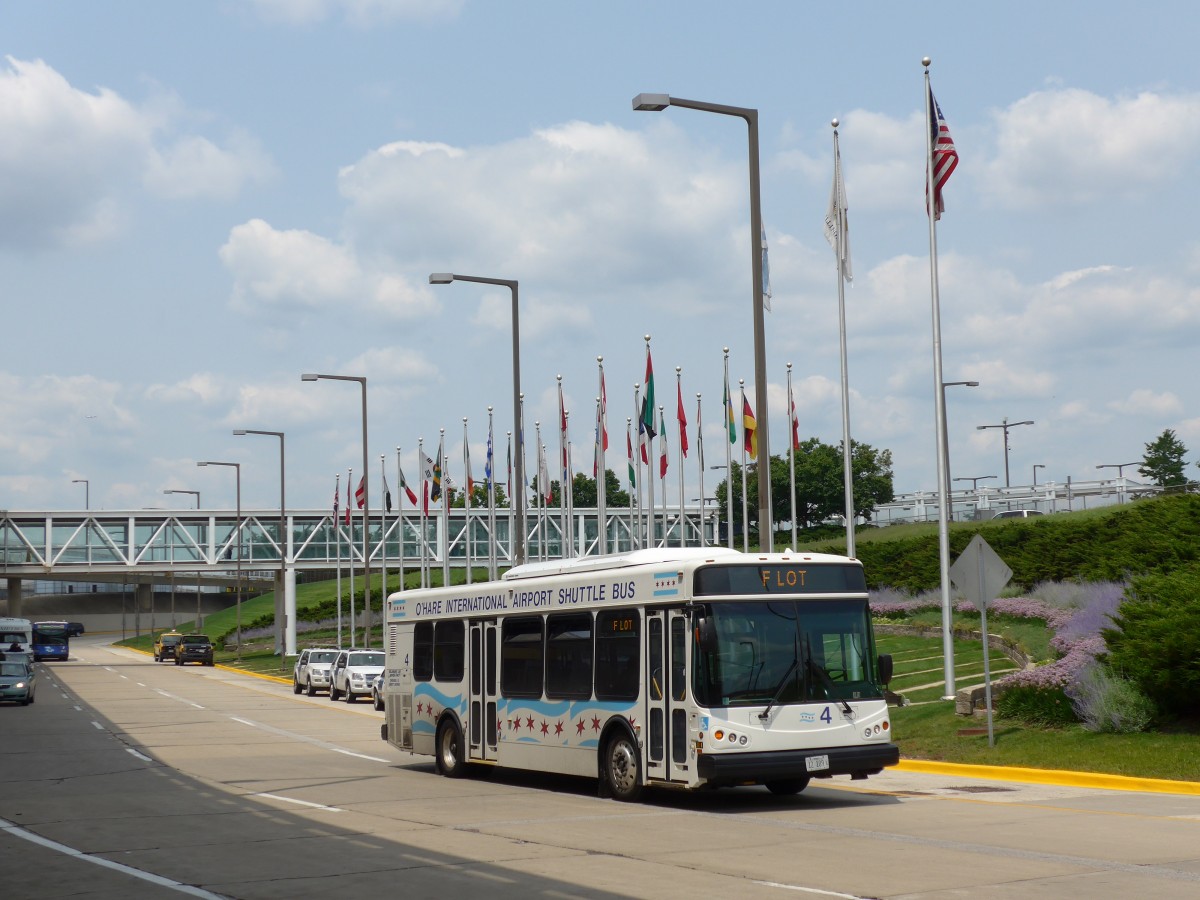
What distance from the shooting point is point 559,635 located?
19203 millimetres

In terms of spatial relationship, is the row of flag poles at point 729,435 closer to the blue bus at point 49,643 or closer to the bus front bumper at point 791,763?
the bus front bumper at point 791,763

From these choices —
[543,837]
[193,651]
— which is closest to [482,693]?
[543,837]

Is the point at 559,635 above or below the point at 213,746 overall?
above

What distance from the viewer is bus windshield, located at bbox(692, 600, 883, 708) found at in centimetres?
1617

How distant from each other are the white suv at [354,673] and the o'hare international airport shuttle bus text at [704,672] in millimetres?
28068

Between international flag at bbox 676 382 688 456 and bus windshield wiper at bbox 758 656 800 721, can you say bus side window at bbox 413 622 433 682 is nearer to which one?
bus windshield wiper at bbox 758 656 800 721

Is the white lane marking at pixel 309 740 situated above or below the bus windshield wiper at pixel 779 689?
below

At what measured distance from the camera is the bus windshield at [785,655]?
637 inches

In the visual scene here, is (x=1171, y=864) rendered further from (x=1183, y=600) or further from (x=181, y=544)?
(x=181, y=544)


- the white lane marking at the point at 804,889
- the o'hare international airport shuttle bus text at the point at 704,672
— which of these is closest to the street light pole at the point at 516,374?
the o'hare international airport shuttle bus text at the point at 704,672

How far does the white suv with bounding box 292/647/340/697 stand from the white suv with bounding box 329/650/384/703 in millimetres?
1231

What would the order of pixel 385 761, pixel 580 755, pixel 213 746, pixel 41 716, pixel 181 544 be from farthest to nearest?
1. pixel 181 544
2. pixel 41 716
3. pixel 213 746
4. pixel 385 761
5. pixel 580 755

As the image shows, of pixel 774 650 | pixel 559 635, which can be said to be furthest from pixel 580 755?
pixel 774 650

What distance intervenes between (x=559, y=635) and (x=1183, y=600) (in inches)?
338
